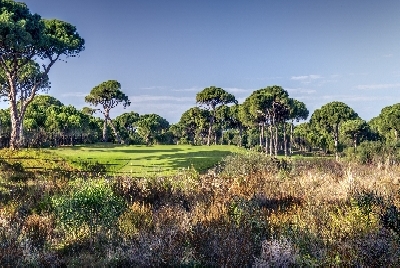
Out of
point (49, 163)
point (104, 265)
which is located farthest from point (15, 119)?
point (104, 265)

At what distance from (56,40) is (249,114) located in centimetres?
3576

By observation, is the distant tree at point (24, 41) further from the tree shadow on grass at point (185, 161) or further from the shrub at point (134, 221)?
the shrub at point (134, 221)

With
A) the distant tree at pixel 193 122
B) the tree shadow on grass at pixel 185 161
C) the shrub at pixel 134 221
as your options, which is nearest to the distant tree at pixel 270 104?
the distant tree at pixel 193 122

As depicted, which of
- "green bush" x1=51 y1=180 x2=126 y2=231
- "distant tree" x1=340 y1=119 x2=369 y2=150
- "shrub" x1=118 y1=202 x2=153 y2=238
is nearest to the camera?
"shrub" x1=118 y1=202 x2=153 y2=238

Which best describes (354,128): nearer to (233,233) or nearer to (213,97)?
(213,97)

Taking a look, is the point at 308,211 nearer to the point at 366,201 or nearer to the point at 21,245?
the point at 366,201

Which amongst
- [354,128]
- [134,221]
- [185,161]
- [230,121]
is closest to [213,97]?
[230,121]

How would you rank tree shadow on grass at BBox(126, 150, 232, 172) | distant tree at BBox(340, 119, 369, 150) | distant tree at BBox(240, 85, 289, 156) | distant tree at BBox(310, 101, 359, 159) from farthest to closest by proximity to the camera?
distant tree at BBox(310, 101, 359, 159), distant tree at BBox(340, 119, 369, 150), distant tree at BBox(240, 85, 289, 156), tree shadow on grass at BBox(126, 150, 232, 172)

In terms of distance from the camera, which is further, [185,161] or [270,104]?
[270,104]

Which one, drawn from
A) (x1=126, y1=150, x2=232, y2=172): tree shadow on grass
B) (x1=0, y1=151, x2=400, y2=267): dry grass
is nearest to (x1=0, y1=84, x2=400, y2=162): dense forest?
(x1=126, y1=150, x2=232, y2=172): tree shadow on grass

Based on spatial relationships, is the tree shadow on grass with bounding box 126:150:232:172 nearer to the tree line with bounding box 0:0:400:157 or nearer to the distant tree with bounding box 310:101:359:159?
the tree line with bounding box 0:0:400:157

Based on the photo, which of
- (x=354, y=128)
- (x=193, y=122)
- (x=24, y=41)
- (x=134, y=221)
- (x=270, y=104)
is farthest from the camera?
(x=193, y=122)

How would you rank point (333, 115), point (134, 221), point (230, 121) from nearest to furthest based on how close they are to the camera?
point (134, 221) → point (333, 115) → point (230, 121)

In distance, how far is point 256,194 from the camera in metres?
11.6
